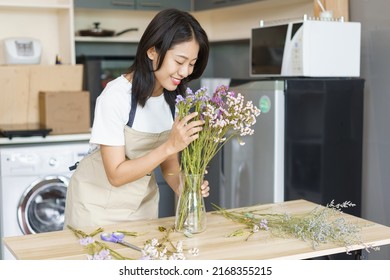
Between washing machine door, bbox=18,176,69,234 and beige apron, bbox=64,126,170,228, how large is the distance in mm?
1583

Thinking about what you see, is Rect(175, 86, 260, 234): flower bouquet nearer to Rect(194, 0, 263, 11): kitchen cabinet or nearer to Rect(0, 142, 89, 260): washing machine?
Rect(0, 142, 89, 260): washing machine

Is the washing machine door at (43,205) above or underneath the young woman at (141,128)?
underneath

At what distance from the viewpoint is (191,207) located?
5.70ft

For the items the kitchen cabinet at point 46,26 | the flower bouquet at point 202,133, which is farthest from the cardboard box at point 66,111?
the flower bouquet at point 202,133

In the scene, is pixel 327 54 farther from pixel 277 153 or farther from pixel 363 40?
pixel 277 153

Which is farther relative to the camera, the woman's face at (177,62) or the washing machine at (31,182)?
the washing machine at (31,182)

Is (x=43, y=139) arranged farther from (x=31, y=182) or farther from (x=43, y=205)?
(x=43, y=205)

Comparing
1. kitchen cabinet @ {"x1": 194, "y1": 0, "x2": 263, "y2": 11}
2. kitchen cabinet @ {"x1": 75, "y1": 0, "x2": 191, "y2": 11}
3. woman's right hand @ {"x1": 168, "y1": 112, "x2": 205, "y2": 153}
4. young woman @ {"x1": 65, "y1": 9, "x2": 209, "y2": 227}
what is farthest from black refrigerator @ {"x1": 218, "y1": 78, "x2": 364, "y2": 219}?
kitchen cabinet @ {"x1": 75, "y1": 0, "x2": 191, "y2": 11}

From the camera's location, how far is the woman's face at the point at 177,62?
71.2 inches

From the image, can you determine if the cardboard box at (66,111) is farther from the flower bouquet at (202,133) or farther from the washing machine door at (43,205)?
the flower bouquet at (202,133)

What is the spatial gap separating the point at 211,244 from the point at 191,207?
0.49ft

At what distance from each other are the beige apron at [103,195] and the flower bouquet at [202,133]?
1.09 feet

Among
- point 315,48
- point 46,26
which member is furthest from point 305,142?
point 46,26
